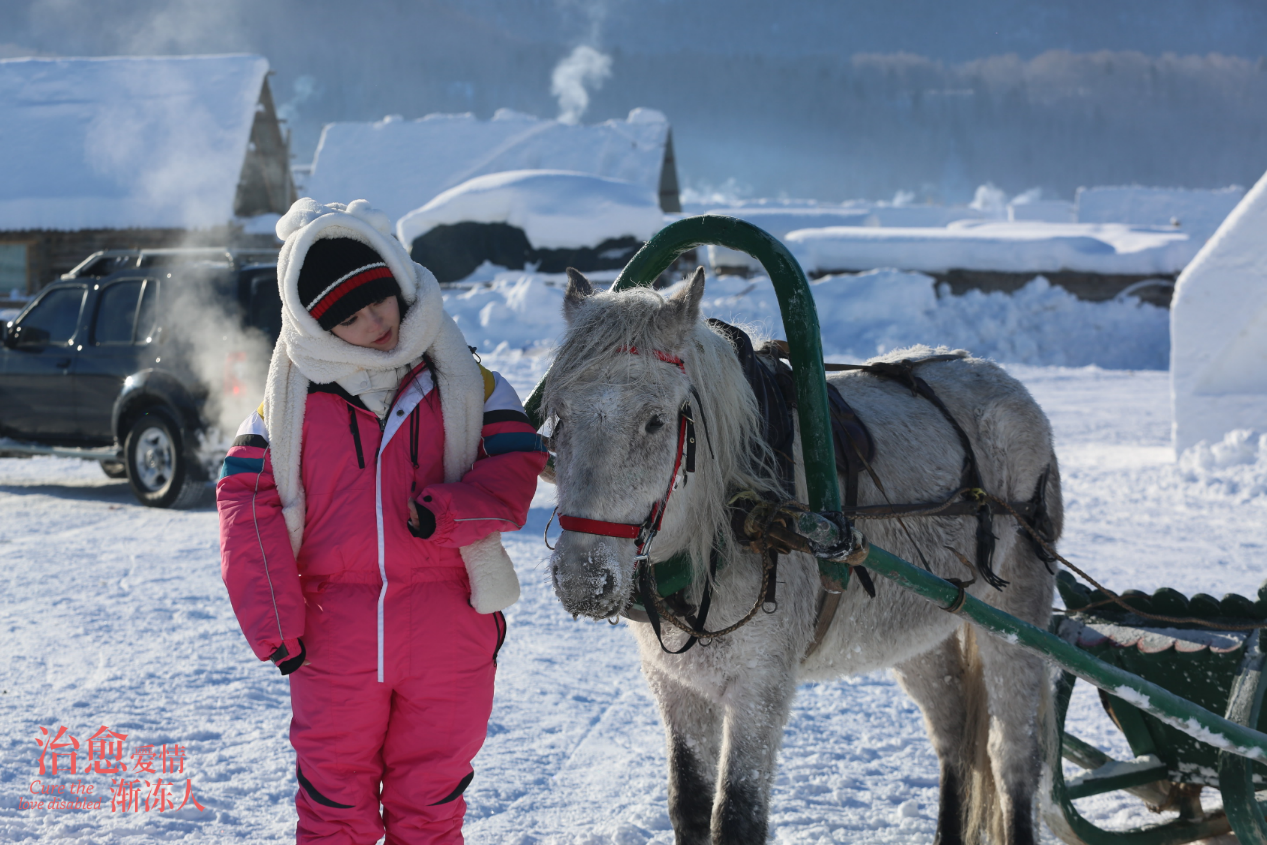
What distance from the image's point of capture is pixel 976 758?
10.4 feet

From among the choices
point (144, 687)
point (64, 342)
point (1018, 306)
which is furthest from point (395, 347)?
point (1018, 306)

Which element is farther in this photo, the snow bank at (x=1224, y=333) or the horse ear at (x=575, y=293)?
the snow bank at (x=1224, y=333)

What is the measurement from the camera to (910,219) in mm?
50906

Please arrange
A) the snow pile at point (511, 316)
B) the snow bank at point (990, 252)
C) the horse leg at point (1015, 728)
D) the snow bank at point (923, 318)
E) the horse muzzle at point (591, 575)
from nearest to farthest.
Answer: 1. the horse muzzle at point (591, 575)
2. the horse leg at point (1015, 728)
3. the snow pile at point (511, 316)
4. the snow bank at point (923, 318)
5. the snow bank at point (990, 252)

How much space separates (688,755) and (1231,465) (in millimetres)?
7353

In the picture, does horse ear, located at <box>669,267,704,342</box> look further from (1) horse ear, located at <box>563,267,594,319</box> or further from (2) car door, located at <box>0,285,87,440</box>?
(2) car door, located at <box>0,285,87,440</box>

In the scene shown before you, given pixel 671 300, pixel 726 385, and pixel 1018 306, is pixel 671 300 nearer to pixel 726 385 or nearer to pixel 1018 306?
pixel 726 385

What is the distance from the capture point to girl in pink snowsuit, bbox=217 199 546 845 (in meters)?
2.03

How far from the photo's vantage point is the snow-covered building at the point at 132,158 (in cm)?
2200

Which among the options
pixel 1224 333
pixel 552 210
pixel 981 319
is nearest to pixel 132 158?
pixel 552 210

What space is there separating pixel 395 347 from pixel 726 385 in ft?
2.71

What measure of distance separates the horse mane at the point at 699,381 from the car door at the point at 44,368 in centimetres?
797

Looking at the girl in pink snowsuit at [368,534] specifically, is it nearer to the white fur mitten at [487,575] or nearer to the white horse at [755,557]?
the white fur mitten at [487,575]

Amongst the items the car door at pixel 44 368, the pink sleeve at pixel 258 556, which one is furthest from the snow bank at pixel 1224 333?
the car door at pixel 44 368
